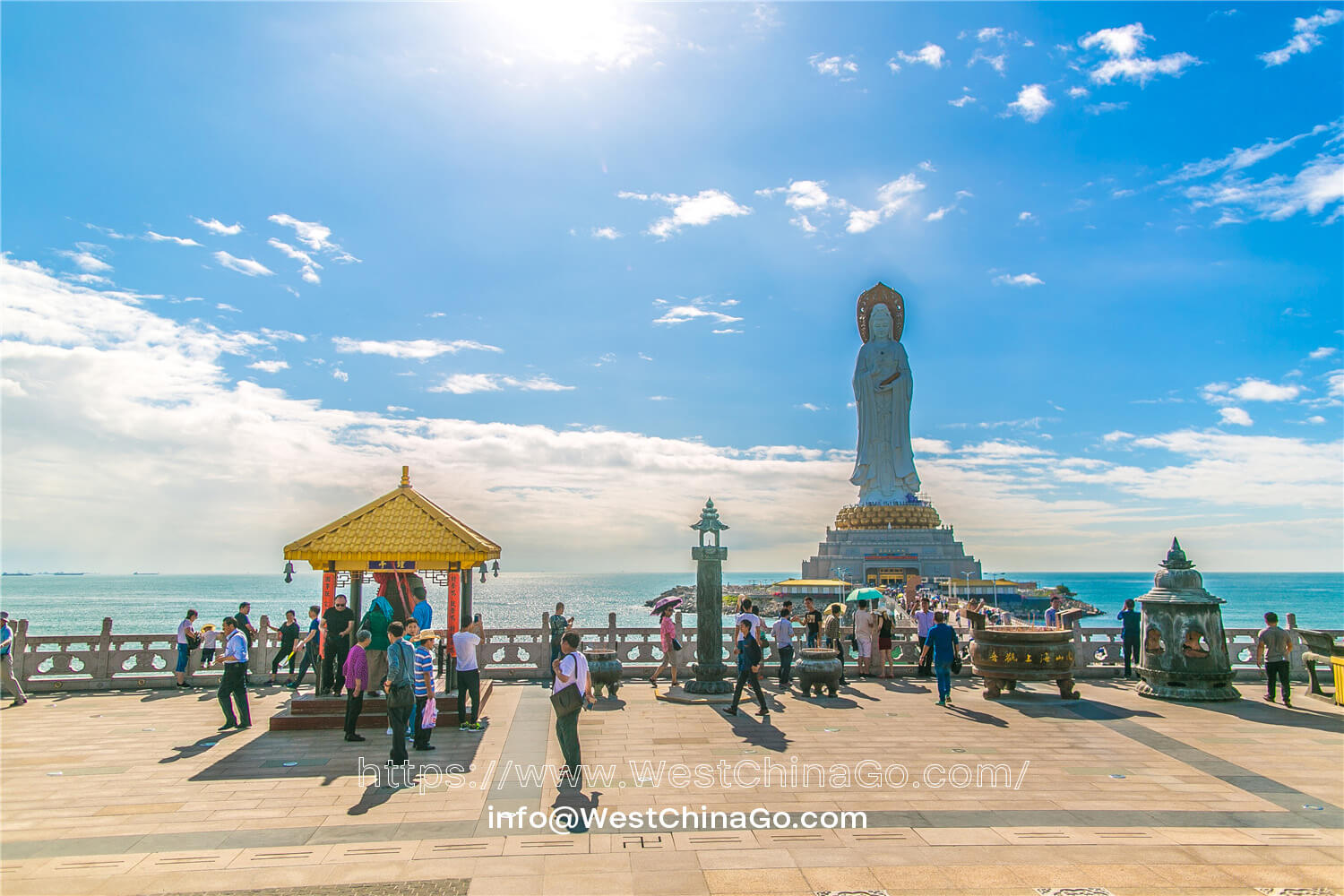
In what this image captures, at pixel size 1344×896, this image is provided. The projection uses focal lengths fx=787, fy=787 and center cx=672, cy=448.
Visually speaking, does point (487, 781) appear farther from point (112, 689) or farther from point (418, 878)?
point (112, 689)

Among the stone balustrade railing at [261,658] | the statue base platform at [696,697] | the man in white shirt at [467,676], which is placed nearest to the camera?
the man in white shirt at [467,676]

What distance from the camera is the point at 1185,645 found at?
16031mm

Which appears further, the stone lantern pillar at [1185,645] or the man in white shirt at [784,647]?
the man in white shirt at [784,647]

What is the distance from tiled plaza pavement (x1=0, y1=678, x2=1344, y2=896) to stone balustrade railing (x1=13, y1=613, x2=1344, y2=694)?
7.38 ft

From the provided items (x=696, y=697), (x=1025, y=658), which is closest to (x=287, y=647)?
(x=696, y=697)

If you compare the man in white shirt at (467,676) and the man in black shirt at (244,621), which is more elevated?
the man in black shirt at (244,621)

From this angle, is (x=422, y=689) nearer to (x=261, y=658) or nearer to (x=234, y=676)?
(x=234, y=676)

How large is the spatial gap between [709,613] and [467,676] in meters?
5.75

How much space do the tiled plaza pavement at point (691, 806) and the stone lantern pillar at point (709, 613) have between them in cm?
215

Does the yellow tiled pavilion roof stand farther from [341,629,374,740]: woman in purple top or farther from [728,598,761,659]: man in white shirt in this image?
[728,598,761,659]: man in white shirt

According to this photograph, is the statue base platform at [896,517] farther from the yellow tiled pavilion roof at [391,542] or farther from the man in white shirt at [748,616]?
the yellow tiled pavilion roof at [391,542]

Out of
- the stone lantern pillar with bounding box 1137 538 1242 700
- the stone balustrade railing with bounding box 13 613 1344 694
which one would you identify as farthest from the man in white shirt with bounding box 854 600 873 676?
the stone lantern pillar with bounding box 1137 538 1242 700

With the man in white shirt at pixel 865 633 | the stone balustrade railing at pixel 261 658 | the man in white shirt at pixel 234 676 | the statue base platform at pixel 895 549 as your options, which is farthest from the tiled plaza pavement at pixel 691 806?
the statue base platform at pixel 895 549

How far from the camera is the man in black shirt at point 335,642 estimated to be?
13164 mm
